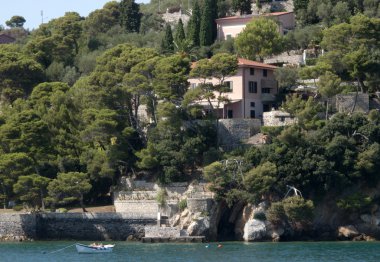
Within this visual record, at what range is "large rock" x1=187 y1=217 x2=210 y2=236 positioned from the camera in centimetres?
7694

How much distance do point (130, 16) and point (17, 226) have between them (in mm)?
39623

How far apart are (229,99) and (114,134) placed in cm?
914

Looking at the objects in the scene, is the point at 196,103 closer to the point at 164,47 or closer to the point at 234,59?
the point at 234,59

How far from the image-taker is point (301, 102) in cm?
8281

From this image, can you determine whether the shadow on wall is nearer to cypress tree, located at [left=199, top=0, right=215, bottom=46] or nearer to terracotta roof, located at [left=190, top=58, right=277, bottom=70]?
terracotta roof, located at [left=190, top=58, right=277, bottom=70]

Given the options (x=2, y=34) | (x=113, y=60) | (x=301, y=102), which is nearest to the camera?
(x=301, y=102)

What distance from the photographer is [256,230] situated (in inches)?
3000

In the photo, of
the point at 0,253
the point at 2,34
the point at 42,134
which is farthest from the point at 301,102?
the point at 2,34

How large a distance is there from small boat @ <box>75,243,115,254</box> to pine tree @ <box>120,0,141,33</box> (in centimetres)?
4541

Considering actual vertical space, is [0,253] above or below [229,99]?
below

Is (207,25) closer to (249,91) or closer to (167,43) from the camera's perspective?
(167,43)

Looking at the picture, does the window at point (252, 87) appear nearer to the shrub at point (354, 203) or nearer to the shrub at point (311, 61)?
the shrub at point (311, 61)

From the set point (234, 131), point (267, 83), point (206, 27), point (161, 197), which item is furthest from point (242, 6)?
point (161, 197)

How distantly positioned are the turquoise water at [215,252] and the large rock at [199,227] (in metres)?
1.70
